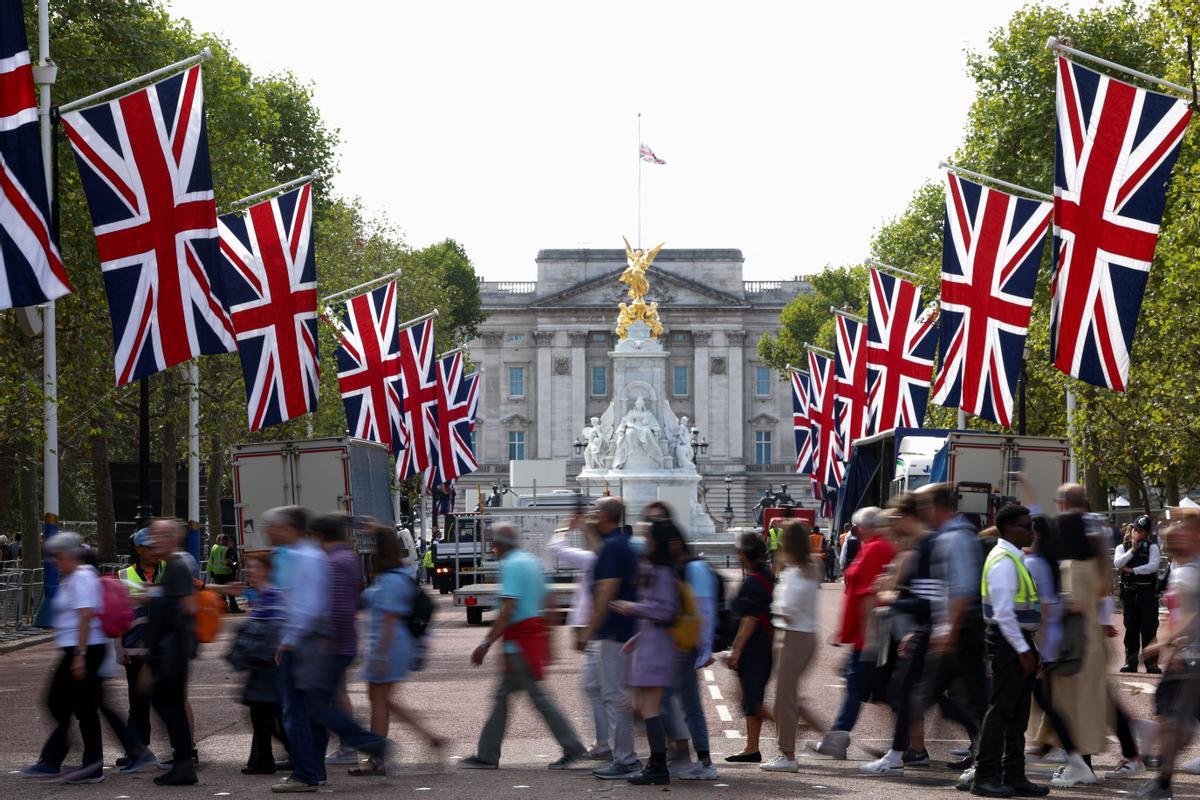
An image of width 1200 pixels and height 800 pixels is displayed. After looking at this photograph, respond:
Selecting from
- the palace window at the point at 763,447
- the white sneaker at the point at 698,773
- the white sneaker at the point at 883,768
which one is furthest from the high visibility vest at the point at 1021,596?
the palace window at the point at 763,447

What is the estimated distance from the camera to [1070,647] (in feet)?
39.7

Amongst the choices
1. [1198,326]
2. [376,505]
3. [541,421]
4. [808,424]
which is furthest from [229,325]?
[541,421]

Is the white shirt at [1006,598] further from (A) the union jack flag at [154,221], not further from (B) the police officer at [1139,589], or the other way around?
(A) the union jack flag at [154,221]

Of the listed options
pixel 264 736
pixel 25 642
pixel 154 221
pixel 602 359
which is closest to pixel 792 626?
pixel 264 736

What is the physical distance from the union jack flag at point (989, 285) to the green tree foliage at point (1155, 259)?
19.9 feet

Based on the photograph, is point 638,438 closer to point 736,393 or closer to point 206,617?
point 736,393

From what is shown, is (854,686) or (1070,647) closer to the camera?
(1070,647)

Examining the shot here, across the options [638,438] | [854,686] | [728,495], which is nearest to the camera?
[854,686]

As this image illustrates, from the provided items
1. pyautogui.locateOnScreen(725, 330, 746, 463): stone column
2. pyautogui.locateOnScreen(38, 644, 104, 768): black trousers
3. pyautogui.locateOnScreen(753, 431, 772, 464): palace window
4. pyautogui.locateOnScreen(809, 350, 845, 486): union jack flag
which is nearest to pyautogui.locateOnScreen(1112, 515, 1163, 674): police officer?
pyautogui.locateOnScreen(38, 644, 104, 768): black trousers

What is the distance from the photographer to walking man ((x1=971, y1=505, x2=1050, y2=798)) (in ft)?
37.3

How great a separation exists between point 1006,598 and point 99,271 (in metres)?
25.0

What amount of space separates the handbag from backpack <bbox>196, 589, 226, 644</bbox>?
17.7 feet

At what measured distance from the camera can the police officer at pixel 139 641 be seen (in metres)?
12.9

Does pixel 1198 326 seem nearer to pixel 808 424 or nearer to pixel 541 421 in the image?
pixel 808 424
